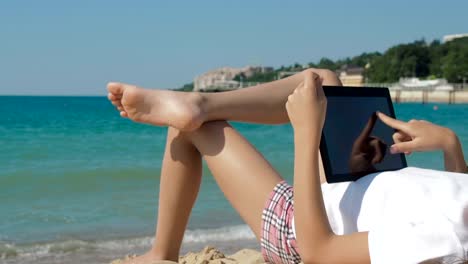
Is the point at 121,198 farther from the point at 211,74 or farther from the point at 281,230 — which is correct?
the point at 211,74

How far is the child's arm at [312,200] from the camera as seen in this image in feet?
5.94

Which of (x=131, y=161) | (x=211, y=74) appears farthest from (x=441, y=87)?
→ (x=211, y=74)

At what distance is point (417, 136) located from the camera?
211cm

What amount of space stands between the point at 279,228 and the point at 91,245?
9.17 ft

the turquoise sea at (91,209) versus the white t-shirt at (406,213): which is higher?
the white t-shirt at (406,213)

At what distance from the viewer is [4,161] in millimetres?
10023

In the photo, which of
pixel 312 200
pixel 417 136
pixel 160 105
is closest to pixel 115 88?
pixel 160 105

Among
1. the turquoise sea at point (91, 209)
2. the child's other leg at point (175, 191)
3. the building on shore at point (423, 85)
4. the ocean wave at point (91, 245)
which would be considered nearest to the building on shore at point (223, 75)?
the building on shore at point (423, 85)

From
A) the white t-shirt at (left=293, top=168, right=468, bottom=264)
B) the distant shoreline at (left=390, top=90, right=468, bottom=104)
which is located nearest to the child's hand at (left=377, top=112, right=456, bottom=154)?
the white t-shirt at (left=293, top=168, right=468, bottom=264)

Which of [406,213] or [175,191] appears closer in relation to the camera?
[406,213]

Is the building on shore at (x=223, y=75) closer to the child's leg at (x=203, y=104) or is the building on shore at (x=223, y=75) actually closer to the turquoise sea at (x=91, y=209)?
the turquoise sea at (x=91, y=209)

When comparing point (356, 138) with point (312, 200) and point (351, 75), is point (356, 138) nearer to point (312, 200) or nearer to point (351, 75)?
point (312, 200)

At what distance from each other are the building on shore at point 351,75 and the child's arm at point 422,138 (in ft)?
232

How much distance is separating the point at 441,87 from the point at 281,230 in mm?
58161
